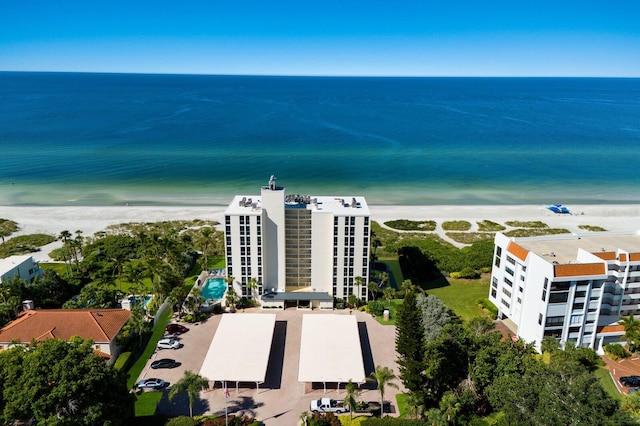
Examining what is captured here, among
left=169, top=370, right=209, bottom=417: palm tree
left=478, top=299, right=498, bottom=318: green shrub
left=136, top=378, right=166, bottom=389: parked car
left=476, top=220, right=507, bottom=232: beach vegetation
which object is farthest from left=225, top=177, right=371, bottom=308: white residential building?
left=476, top=220, right=507, bottom=232: beach vegetation

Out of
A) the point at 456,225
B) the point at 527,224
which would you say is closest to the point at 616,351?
the point at 456,225

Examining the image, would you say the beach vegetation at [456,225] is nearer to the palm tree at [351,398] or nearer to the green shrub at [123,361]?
the palm tree at [351,398]

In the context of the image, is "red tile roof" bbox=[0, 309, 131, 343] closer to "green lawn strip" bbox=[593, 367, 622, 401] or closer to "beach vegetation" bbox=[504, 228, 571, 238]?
"green lawn strip" bbox=[593, 367, 622, 401]

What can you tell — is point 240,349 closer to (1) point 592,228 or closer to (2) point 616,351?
(2) point 616,351

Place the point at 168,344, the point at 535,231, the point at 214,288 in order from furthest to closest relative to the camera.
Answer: the point at 535,231 < the point at 214,288 < the point at 168,344

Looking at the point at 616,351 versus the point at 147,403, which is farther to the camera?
the point at 616,351

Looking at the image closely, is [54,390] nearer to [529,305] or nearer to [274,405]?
[274,405]
